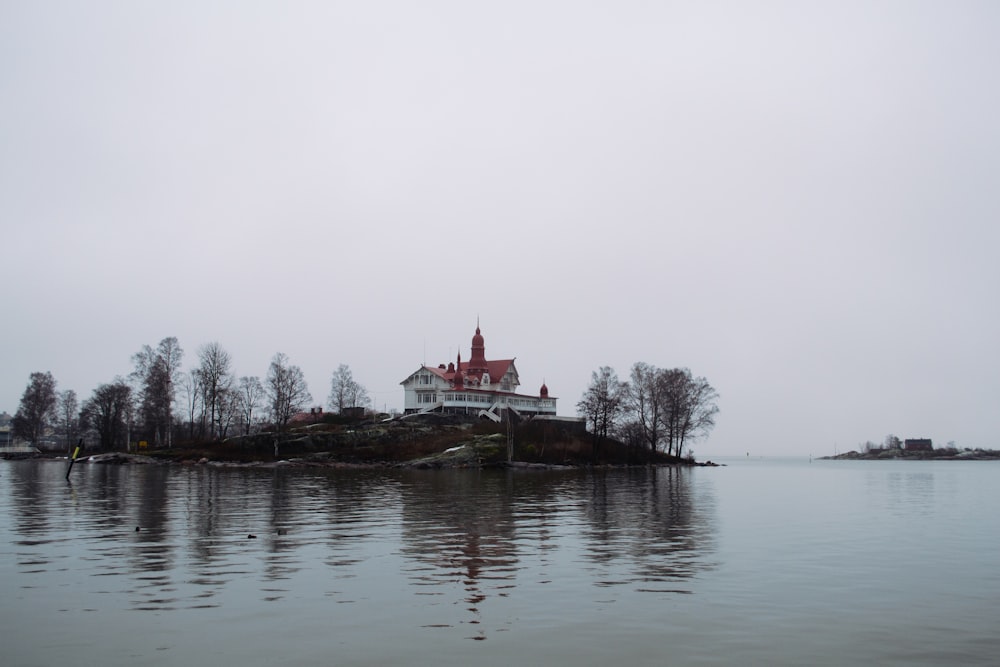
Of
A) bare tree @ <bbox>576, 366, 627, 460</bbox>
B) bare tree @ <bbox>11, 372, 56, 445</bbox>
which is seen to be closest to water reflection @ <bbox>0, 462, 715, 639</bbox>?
bare tree @ <bbox>576, 366, 627, 460</bbox>

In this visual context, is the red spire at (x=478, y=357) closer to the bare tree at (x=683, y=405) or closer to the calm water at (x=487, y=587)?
the bare tree at (x=683, y=405)

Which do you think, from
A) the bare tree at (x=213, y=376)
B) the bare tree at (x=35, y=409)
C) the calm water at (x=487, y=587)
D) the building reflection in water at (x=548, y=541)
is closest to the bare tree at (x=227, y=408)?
the bare tree at (x=213, y=376)

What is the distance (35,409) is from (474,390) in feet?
304

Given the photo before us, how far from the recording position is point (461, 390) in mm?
125375

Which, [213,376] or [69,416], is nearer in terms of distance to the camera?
[213,376]

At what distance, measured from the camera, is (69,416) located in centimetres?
16688

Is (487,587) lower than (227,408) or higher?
lower

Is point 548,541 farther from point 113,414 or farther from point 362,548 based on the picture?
point 113,414

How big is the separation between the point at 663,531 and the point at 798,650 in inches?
661

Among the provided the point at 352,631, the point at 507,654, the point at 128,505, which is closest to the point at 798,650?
the point at 507,654

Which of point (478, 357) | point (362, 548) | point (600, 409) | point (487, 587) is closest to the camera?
point (487, 587)

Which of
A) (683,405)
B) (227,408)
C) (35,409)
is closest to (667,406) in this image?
(683,405)

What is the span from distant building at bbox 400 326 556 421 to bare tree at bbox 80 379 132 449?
1895 inches

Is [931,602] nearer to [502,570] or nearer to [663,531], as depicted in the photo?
[502,570]
